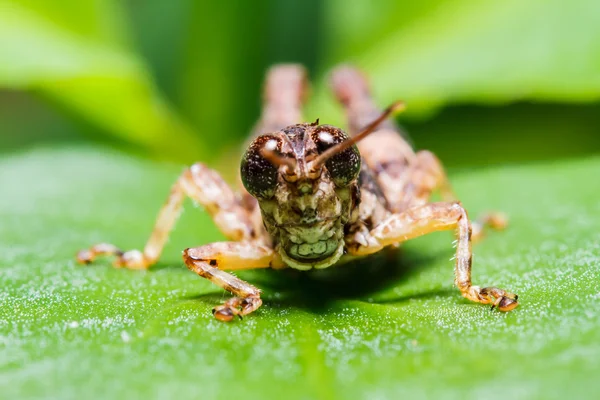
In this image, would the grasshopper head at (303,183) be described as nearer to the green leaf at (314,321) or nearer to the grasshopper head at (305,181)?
the grasshopper head at (305,181)

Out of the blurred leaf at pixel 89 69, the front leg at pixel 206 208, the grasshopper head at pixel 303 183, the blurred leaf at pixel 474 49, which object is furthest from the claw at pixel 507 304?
the blurred leaf at pixel 89 69

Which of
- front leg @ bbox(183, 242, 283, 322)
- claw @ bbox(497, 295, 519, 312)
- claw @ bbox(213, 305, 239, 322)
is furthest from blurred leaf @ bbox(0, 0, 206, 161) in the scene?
claw @ bbox(497, 295, 519, 312)

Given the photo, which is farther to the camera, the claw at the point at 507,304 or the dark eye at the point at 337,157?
the dark eye at the point at 337,157

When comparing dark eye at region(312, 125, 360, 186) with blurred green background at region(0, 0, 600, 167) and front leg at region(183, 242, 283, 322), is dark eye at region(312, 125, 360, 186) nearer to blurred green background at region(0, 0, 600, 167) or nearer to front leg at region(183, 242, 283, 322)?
front leg at region(183, 242, 283, 322)

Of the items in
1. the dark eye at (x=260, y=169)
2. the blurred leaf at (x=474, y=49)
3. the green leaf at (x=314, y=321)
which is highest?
the blurred leaf at (x=474, y=49)

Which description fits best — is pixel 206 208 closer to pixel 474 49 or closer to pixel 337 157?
pixel 337 157

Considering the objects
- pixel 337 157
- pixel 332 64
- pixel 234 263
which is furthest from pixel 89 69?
pixel 337 157
